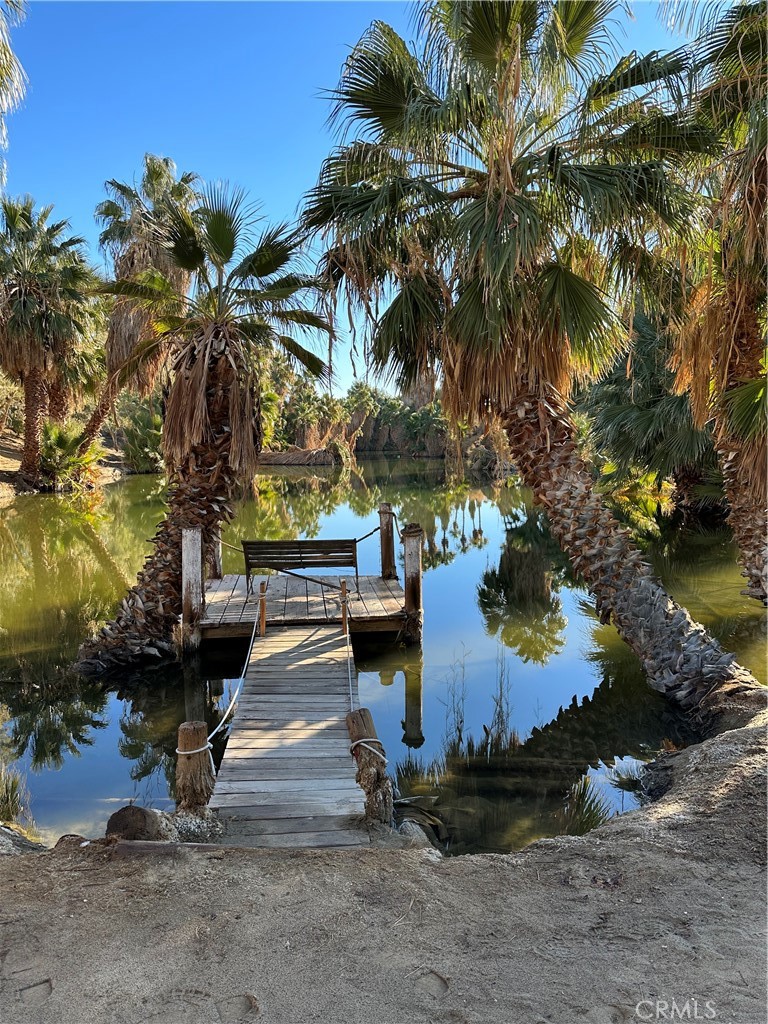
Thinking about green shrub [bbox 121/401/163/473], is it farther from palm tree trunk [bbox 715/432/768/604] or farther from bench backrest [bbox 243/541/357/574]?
palm tree trunk [bbox 715/432/768/604]

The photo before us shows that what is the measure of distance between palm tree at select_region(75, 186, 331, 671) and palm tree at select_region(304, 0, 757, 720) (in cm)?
101

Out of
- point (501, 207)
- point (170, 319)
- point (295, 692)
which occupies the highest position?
point (501, 207)

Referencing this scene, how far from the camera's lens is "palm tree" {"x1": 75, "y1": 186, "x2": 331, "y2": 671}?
7938mm

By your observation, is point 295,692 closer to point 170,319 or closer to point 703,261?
point 170,319

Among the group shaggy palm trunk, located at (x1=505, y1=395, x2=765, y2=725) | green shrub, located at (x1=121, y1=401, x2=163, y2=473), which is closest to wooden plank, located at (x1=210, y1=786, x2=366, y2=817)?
shaggy palm trunk, located at (x1=505, y1=395, x2=765, y2=725)

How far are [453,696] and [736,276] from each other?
584 cm

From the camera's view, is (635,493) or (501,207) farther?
(635,493)

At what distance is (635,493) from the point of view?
24.2 metres

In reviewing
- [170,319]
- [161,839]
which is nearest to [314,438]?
[170,319]

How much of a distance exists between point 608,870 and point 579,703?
4.49 meters

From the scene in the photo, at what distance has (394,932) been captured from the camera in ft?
9.66

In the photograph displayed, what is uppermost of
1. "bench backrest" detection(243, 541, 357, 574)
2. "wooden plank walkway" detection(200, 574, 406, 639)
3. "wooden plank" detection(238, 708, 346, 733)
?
"bench backrest" detection(243, 541, 357, 574)

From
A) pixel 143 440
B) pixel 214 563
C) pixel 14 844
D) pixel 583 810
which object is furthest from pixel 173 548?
pixel 143 440

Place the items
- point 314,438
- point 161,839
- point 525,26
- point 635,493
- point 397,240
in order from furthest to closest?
point 314,438 < point 635,493 < point 397,240 < point 525,26 < point 161,839
